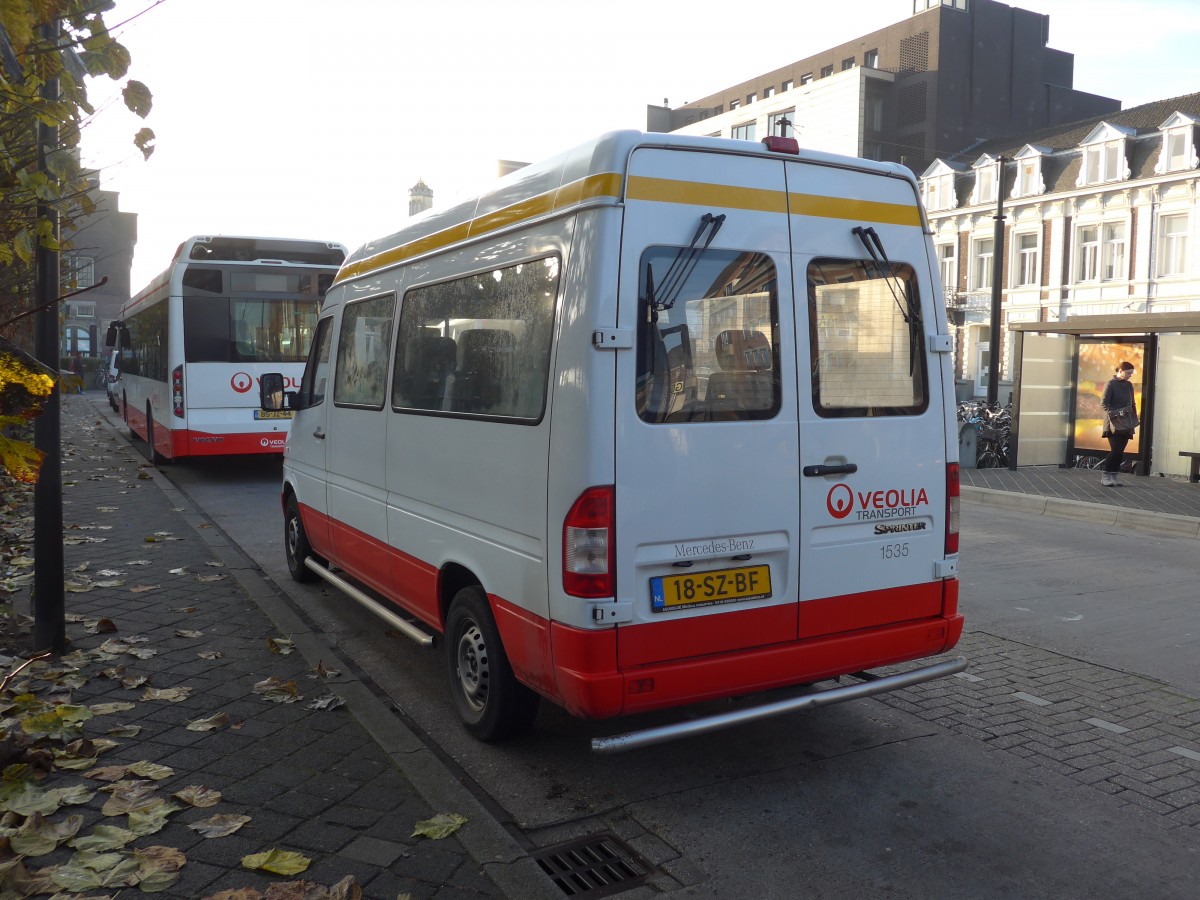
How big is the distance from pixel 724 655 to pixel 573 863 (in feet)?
3.18

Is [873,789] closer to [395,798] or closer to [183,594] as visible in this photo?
[395,798]

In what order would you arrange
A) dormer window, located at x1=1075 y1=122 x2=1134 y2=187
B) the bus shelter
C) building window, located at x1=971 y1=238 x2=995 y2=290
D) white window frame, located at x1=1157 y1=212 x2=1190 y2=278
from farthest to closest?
building window, located at x1=971 y1=238 x2=995 y2=290 < dormer window, located at x1=1075 y1=122 x2=1134 y2=187 < white window frame, located at x1=1157 y1=212 x2=1190 y2=278 < the bus shelter

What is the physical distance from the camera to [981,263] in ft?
146

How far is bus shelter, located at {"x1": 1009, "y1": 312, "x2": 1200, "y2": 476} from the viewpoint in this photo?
51.8 feet

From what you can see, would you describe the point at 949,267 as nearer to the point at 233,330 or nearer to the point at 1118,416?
the point at 1118,416

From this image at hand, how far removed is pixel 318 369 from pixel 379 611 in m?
2.07

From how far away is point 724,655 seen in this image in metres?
4.09

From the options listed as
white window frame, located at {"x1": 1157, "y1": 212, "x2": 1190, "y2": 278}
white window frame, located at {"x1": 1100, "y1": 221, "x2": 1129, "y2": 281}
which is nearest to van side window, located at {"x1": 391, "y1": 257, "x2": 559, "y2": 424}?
white window frame, located at {"x1": 1157, "y1": 212, "x2": 1190, "y2": 278}

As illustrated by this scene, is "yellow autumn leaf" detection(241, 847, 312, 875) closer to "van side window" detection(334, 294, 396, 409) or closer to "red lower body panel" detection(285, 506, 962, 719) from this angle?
"red lower body panel" detection(285, 506, 962, 719)

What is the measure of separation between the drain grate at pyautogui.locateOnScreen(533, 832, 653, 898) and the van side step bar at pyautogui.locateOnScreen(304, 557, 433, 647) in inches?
68.8

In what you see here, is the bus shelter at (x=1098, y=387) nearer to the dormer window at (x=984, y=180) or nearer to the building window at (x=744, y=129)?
the dormer window at (x=984, y=180)

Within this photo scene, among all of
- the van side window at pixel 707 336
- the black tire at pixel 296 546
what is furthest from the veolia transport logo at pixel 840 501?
the black tire at pixel 296 546

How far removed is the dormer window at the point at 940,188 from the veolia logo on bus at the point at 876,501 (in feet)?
145

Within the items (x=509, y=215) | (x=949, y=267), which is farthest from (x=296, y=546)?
(x=949, y=267)
